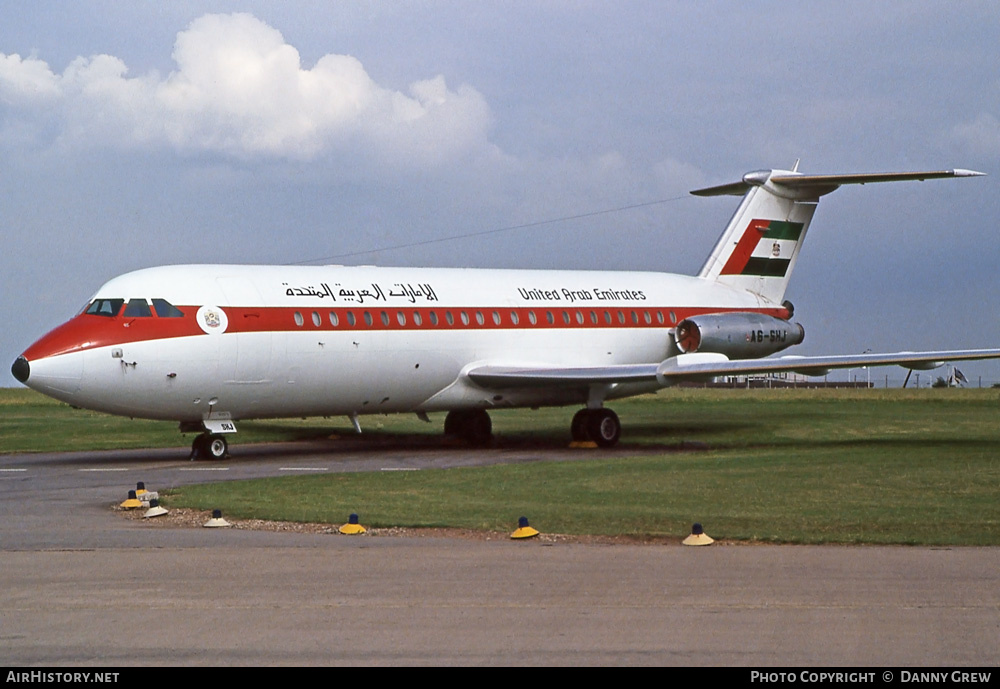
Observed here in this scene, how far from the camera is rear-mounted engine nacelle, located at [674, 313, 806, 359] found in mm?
31875

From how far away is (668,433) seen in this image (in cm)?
3325

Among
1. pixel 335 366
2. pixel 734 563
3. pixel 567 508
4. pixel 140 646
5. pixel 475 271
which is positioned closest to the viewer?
pixel 140 646

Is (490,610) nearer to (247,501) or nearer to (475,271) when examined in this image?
(247,501)

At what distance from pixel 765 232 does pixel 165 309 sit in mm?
18026

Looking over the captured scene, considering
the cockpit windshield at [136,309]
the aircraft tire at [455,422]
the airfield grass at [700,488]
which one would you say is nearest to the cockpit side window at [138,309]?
the cockpit windshield at [136,309]

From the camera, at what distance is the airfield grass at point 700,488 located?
14.1m

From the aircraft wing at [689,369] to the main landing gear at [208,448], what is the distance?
6.20m

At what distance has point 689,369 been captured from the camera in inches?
1076

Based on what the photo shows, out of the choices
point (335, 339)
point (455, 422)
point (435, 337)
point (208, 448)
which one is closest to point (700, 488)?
point (335, 339)

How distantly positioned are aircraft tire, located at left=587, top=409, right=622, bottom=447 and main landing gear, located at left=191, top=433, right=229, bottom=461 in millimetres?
8967

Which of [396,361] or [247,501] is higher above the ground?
[396,361]

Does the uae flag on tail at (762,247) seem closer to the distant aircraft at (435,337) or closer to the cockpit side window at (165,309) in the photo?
the distant aircraft at (435,337)

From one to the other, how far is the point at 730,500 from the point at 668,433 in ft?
55.4
